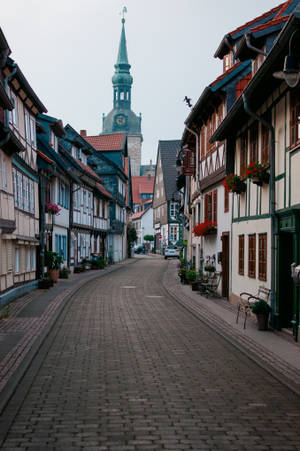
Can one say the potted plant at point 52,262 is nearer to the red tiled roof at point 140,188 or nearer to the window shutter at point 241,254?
the window shutter at point 241,254

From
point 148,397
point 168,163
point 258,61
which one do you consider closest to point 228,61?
point 258,61

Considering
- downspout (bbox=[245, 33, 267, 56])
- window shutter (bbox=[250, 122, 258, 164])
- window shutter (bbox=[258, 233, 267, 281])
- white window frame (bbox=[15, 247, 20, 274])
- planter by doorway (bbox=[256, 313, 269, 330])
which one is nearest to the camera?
planter by doorway (bbox=[256, 313, 269, 330])

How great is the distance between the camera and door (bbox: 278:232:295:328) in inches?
518

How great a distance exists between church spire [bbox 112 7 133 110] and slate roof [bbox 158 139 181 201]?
5406cm

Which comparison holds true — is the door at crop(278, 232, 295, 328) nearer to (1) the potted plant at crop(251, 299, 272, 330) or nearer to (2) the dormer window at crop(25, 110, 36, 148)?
(1) the potted plant at crop(251, 299, 272, 330)

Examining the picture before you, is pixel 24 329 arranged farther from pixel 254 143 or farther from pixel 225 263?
pixel 225 263

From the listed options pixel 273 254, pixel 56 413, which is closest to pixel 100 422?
pixel 56 413

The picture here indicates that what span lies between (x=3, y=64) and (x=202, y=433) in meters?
14.3

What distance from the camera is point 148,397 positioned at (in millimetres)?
7531

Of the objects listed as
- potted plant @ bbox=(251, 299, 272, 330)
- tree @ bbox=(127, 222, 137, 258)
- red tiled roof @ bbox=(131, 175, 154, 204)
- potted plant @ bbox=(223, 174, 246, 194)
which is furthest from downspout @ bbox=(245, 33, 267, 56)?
red tiled roof @ bbox=(131, 175, 154, 204)

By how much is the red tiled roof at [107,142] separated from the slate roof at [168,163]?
17010 mm

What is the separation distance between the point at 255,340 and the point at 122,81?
11597cm

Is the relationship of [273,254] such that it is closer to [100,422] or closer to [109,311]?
[109,311]

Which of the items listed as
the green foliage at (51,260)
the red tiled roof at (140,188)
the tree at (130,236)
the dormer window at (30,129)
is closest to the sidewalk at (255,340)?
the green foliage at (51,260)
